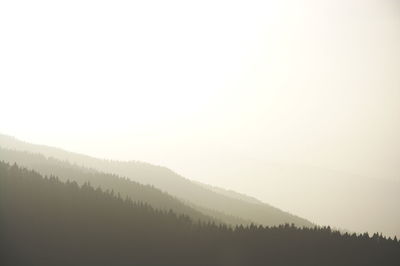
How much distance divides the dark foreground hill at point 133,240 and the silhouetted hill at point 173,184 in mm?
12034

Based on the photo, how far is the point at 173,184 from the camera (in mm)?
27188

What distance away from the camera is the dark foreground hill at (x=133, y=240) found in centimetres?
938

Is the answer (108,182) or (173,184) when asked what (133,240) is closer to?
(108,182)

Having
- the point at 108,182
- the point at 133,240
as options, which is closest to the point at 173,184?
the point at 108,182

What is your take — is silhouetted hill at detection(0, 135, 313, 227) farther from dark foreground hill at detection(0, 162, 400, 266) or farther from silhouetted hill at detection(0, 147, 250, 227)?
dark foreground hill at detection(0, 162, 400, 266)

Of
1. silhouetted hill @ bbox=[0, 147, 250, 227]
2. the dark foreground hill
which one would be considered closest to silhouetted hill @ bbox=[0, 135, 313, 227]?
silhouetted hill @ bbox=[0, 147, 250, 227]

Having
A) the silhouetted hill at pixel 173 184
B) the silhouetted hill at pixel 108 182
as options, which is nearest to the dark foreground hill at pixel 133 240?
the silhouetted hill at pixel 108 182

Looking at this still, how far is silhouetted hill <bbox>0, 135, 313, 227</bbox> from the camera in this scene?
23.9 metres

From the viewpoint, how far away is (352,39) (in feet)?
88.1

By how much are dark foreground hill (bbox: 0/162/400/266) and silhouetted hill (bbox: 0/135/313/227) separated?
12.0 metres

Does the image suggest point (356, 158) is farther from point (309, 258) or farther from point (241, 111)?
point (241, 111)

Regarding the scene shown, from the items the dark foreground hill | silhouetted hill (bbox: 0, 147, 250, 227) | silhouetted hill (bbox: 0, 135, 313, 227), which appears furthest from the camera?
silhouetted hill (bbox: 0, 135, 313, 227)

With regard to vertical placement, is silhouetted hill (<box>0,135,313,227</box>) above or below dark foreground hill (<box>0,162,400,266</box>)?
above

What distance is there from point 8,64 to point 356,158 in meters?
29.9
